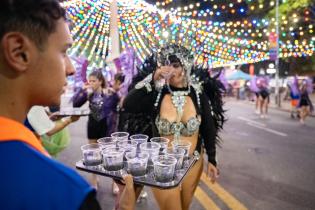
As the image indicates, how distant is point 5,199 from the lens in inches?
27.8

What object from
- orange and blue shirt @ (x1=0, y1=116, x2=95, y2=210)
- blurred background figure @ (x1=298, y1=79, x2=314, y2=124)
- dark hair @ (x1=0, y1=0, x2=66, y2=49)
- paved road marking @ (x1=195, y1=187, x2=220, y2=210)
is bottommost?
paved road marking @ (x1=195, y1=187, x2=220, y2=210)

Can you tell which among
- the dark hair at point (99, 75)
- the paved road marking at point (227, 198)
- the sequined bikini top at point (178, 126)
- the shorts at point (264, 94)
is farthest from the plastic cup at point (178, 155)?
the shorts at point (264, 94)

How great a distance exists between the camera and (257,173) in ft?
18.5

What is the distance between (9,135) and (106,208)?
3.71 m

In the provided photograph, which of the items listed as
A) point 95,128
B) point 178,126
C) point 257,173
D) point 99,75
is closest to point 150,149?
point 178,126

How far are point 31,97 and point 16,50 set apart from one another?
0.15 meters

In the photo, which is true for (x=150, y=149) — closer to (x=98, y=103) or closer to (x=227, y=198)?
(x=227, y=198)

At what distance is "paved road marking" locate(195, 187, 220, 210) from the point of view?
4.18 metres

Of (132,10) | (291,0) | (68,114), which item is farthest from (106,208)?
(291,0)

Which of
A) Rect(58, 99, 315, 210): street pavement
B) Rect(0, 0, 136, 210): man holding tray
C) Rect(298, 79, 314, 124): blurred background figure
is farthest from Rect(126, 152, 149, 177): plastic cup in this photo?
Rect(298, 79, 314, 124): blurred background figure

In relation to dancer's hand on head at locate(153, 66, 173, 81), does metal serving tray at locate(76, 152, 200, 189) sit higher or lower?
lower

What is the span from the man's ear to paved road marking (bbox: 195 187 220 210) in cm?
382

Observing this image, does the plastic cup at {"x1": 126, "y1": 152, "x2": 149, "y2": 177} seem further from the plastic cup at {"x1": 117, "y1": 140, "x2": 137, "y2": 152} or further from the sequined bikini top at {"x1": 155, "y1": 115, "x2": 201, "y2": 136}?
the sequined bikini top at {"x1": 155, "y1": 115, "x2": 201, "y2": 136}

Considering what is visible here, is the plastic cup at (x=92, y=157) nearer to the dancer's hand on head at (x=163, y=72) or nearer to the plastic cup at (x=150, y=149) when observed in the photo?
the plastic cup at (x=150, y=149)
